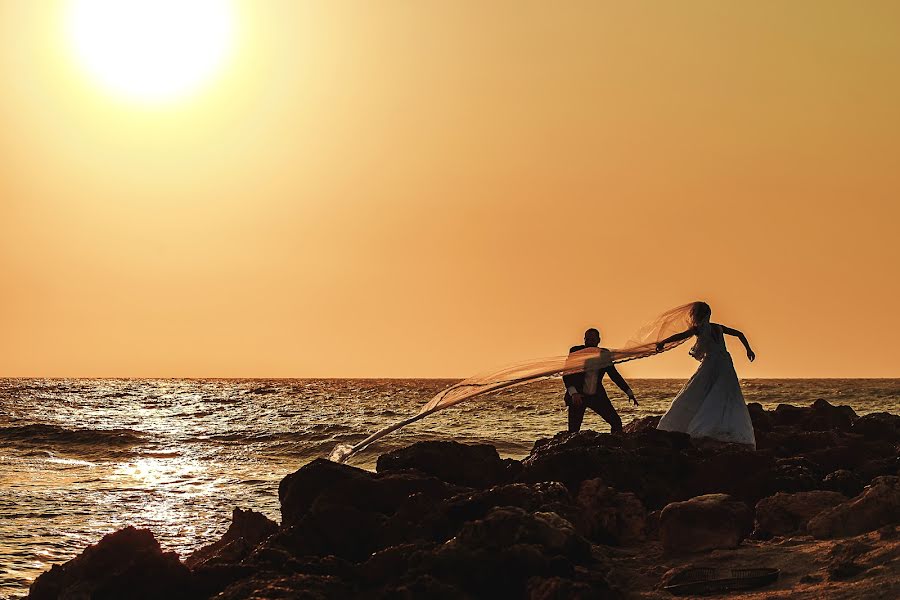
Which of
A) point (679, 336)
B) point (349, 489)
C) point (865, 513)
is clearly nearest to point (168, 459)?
point (679, 336)

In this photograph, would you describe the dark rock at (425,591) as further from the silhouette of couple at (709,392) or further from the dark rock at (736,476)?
the silhouette of couple at (709,392)

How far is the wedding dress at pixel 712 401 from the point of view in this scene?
13211mm

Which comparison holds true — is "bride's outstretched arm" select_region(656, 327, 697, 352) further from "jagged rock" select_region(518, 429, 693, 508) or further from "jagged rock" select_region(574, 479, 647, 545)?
"jagged rock" select_region(574, 479, 647, 545)

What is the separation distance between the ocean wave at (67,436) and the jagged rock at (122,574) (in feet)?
79.8

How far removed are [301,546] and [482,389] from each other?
15.8 ft

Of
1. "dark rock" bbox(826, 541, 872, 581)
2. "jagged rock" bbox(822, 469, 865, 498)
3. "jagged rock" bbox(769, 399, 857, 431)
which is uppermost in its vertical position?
"jagged rock" bbox(769, 399, 857, 431)

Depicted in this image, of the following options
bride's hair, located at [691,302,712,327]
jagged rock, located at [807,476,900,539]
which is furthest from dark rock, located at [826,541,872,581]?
bride's hair, located at [691,302,712,327]

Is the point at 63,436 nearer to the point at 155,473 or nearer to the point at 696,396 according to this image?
the point at 155,473

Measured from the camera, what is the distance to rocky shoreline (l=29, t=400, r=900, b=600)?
6797 millimetres

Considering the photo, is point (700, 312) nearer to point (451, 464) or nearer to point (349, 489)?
point (451, 464)

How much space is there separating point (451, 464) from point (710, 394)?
3.82 meters

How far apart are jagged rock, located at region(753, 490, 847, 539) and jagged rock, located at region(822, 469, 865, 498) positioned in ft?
2.72

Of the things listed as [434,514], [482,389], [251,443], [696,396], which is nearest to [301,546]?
[434,514]

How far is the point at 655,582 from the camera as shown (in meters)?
7.29
